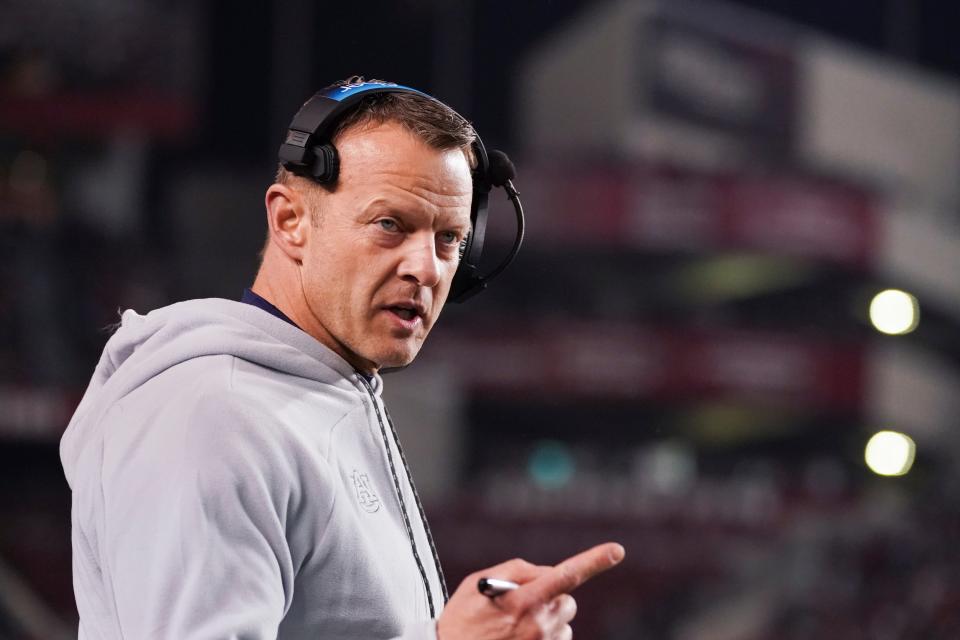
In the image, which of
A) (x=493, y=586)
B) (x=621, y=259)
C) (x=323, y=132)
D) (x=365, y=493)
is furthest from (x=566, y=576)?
(x=621, y=259)

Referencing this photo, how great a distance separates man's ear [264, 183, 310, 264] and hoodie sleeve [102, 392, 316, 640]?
21 cm

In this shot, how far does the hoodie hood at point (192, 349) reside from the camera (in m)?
1.24

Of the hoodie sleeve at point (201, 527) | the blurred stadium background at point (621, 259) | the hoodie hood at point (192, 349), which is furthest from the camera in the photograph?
the blurred stadium background at point (621, 259)

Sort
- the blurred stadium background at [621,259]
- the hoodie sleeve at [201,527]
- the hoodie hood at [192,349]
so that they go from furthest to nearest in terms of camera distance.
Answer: the blurred stadium background at [621,259], the hoodie hood at [192,349], the hoodie sleeve at [201,527]

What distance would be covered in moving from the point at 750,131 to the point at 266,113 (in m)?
6.54

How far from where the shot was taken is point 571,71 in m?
17.8

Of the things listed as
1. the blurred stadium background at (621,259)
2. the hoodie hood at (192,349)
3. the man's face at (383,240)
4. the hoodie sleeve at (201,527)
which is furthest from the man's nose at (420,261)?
the blurred stadium background at (621,259)

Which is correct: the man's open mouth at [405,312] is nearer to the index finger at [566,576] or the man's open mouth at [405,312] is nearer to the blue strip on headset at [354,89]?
the blue strip on headset at [354,89]

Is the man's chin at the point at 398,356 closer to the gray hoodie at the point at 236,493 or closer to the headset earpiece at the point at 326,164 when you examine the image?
Answer: the gray hoodie at the point at 236,493

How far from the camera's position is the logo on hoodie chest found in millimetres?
1266

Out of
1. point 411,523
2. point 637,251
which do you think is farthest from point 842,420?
point 411,523

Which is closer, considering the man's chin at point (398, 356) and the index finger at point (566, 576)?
the index finger at point (566, 576)

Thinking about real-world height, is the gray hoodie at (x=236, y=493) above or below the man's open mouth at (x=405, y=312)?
below

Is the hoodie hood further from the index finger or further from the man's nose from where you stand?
the index finger
